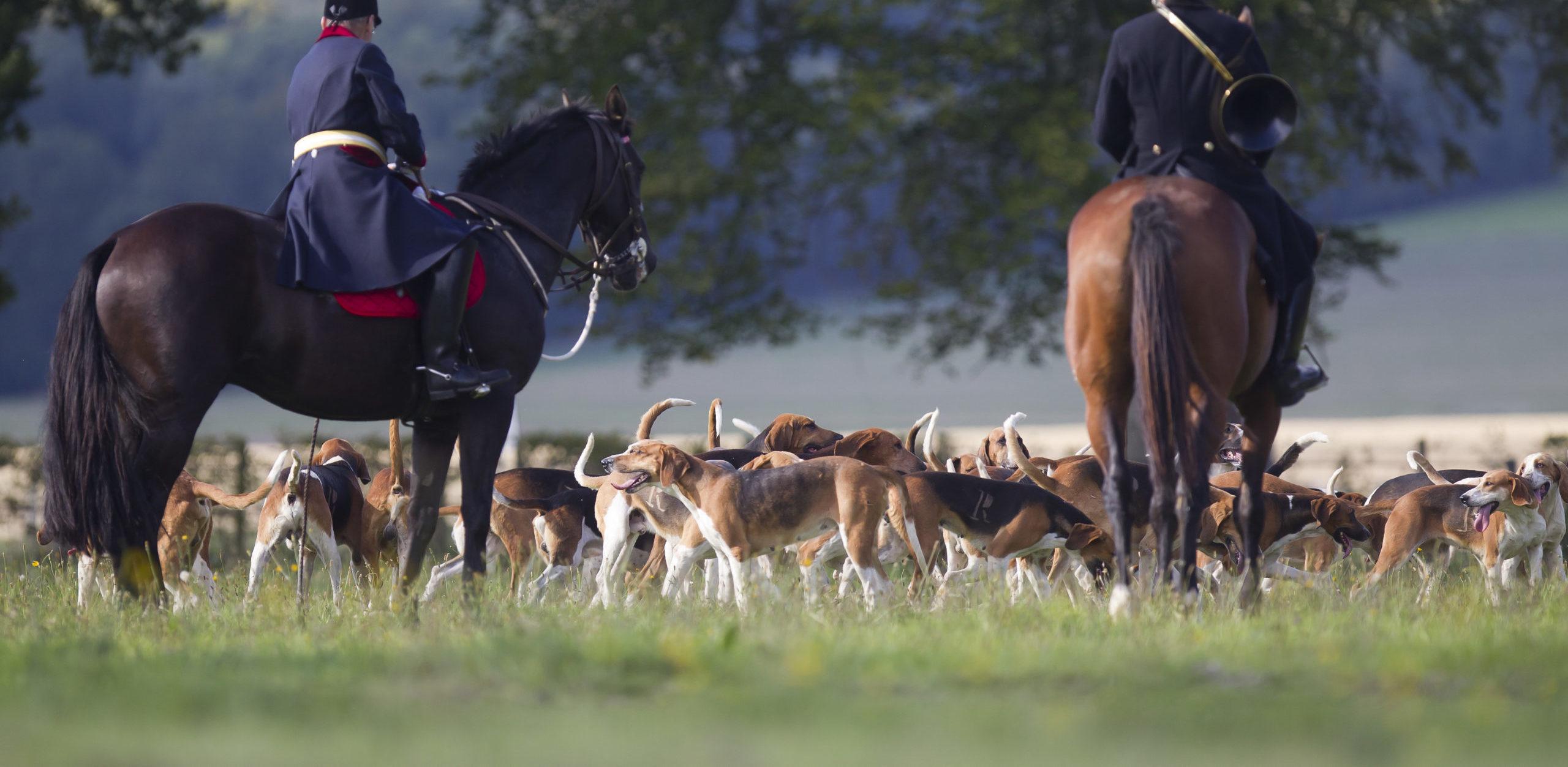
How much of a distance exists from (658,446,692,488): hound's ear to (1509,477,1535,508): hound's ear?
4100 millimetres

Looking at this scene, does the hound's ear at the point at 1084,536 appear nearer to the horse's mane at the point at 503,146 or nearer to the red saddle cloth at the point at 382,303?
the horse's mane at the point at 503,146

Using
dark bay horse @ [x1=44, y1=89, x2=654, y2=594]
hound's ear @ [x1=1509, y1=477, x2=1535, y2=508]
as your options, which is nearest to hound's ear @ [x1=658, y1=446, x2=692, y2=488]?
dark bay horse @ [x1=44, y1=89, x2=654, y2=594]

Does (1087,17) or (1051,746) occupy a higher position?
(1087,17)

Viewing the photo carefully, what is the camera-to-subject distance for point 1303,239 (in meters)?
7.07

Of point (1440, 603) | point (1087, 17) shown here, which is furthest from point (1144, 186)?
point (1087, 17)

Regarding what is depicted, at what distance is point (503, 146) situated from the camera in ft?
24.9

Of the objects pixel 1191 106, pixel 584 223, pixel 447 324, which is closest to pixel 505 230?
pixel 447 324

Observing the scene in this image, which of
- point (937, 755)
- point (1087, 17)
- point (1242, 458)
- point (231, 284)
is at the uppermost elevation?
point (1087, 17)

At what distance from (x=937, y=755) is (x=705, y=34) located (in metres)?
15.0

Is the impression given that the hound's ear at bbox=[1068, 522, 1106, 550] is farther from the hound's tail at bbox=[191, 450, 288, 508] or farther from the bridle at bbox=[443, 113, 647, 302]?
the hound's tail at bbox=[191, 450, 288, 508]

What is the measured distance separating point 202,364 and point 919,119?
11.9 m

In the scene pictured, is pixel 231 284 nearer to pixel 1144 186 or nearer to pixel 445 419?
pixel 445 419

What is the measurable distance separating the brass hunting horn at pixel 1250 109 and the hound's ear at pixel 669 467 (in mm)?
3117

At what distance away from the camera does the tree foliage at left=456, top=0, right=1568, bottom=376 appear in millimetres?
16703
